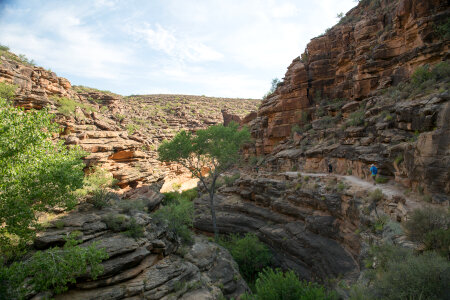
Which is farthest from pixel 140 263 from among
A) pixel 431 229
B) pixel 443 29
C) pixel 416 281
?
pixel 443 29

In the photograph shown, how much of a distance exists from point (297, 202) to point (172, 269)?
9.80 metres

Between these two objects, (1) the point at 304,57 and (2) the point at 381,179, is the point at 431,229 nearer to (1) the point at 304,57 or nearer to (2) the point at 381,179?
(2) the point at 381,179

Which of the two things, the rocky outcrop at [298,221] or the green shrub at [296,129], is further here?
the green shrub at [296,129]

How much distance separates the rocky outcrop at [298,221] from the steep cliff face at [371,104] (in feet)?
10.7

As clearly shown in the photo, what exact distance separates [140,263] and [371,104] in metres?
21.2

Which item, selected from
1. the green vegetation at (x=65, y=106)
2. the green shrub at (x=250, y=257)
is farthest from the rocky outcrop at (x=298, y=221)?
the green vegetation at (x=65, y=106)

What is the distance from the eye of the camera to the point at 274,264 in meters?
15.0

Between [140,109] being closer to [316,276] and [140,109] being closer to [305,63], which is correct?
[305,63]

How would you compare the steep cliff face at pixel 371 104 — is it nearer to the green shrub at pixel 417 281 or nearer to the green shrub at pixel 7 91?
the green shrub at pixel 417 281

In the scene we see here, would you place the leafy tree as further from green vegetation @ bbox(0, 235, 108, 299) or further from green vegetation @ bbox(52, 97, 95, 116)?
green vegetation @ bbox(52, 97, 95, 116)

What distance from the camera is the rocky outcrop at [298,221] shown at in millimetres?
11250

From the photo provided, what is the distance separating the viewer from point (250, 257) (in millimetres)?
14836

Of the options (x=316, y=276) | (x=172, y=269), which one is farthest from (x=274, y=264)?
(x=172, y=269)

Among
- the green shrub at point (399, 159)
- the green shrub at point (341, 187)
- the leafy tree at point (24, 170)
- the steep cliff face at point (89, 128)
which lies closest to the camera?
the leafy tree at point (24, 170)
